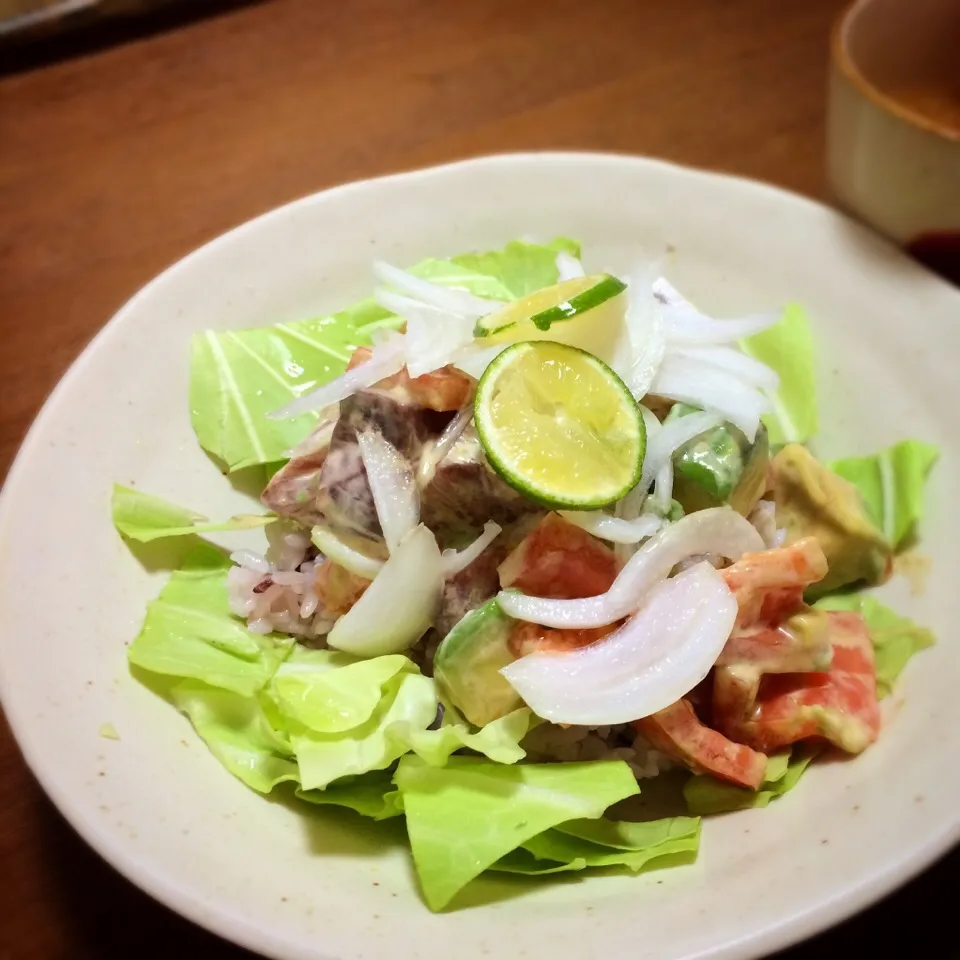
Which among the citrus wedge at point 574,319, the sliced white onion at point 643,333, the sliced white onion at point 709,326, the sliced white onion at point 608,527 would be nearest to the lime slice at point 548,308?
the citrus wedge at point 574,319

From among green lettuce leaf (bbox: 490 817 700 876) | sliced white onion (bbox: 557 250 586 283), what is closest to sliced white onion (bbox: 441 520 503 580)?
green lettuce leaf (bbox: 490 817 700 876)

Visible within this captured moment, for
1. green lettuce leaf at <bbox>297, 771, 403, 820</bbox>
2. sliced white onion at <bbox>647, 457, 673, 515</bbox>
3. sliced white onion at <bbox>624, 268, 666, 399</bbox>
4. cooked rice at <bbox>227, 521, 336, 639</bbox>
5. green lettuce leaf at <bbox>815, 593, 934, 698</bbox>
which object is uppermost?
sliced white onion at <bbox>624, 268, 666, 399</bbox>

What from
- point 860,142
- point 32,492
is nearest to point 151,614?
point 32,492

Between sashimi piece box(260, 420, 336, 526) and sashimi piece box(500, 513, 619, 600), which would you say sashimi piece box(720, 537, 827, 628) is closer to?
sashimi piece box(500, 513, 619, 600)

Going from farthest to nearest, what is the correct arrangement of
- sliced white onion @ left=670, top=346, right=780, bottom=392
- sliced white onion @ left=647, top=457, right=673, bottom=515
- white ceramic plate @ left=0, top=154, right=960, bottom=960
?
sliced white onion @ left=670, top=346, right=780, bottom=392
sliced white onion @ left=647, top=457, right=673, bottom=515
white ceramic plate @ left=0, top=154, right=960, bottom=960

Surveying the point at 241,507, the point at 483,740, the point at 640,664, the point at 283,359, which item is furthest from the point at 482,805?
the point at 283,359

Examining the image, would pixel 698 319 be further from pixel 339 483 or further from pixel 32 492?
pixel 32 492

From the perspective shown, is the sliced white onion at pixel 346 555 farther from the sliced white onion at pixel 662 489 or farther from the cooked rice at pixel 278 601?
the sliced white onion at pixel 662 489
